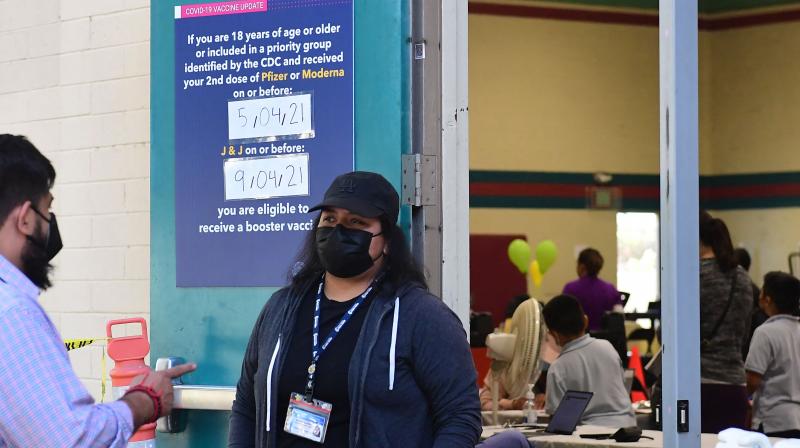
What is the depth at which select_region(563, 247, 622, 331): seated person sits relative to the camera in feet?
36.3

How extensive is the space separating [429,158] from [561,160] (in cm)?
1238

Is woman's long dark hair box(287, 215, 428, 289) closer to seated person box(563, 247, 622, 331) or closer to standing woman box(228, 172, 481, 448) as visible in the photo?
standing woman box(228, 172, 481, 448)

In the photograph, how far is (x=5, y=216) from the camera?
248 cm

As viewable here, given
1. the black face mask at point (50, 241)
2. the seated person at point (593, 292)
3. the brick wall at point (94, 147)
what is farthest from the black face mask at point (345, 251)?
the seated person at point (593, 292)

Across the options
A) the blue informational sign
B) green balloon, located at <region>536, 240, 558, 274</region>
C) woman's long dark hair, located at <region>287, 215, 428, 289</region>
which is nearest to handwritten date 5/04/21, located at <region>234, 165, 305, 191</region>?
the blue informational sign

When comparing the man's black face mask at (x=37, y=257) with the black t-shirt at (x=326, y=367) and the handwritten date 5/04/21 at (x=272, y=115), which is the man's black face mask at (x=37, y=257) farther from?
the handwritten date 5/04/21 at (x=272, y=115)

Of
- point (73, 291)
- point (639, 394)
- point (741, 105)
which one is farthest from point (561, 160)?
point (73, 291)

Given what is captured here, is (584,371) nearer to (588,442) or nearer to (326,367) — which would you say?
(588,442)

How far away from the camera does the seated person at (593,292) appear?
36.3 feet

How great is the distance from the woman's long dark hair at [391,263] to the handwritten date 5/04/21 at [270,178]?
60 cm

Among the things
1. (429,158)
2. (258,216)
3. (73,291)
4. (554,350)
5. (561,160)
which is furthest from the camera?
(561,160)

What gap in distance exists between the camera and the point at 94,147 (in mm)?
4711

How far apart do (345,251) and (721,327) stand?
343cm

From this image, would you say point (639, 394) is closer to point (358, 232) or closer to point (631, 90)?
point (358, 232)
